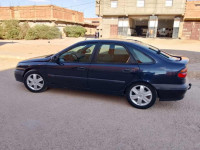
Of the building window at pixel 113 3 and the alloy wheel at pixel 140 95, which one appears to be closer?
the alloy wheel at pixel 140 95

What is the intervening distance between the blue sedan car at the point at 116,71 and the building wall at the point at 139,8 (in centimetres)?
2801

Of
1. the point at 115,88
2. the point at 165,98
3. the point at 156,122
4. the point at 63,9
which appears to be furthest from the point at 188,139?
the point at 63,9

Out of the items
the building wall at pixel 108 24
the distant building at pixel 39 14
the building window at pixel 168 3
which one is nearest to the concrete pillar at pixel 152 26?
the building window at pixel 168 3

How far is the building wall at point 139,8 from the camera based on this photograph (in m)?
27.5

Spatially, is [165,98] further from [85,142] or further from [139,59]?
[85,142]

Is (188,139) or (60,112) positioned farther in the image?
(60,112)

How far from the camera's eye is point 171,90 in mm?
3449

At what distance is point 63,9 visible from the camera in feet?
132

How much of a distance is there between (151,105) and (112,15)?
30.0m

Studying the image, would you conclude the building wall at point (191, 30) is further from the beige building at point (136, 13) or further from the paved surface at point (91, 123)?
the paved surface at point (91, 123)

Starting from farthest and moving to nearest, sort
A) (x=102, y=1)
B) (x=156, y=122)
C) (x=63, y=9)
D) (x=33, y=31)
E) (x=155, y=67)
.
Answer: (x=63, y=9)
(x=102, y=1)
(x=33, y=31)
(x=155, y=67)
(x=156, y=122)

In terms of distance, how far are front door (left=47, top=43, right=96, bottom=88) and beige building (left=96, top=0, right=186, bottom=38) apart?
93.1 ft

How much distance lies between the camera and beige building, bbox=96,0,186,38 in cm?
2808

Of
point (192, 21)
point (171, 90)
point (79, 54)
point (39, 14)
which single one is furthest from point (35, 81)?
point (39, 14)
